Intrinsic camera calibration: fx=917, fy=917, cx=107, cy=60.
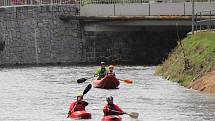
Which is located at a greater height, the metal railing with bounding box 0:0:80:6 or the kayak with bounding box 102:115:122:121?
the metal railing with bounding box 0:0:80:6

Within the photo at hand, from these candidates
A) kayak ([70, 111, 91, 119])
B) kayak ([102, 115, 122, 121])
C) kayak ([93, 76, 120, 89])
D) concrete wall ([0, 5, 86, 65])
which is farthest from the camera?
concrete wall ([0, 5, 86, 65])

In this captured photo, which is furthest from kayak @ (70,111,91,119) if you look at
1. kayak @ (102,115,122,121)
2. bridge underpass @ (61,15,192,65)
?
bridge underpass @ (61,15,192,65)

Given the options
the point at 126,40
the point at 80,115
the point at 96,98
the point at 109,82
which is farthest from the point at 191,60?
the point at 126,40

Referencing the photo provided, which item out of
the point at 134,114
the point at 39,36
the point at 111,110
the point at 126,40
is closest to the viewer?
the point at 134,114

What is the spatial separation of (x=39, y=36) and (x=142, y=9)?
350 inches

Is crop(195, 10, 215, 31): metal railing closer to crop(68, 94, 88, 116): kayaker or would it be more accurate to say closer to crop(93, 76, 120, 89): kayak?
crop(93, 76, 120, 89): kayak

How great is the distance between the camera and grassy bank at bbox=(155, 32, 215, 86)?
47875 millimetres

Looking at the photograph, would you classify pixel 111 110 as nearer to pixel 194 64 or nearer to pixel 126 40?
pixel 194 64

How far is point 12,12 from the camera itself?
74.1 m

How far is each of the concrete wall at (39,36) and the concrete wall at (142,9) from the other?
212 centimetres

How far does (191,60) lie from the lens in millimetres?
50375

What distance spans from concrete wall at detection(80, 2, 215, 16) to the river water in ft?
34.7

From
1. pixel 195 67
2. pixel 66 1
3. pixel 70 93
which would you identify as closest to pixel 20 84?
pixel 70 93

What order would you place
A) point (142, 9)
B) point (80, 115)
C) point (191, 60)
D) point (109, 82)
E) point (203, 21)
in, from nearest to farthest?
point (80, 115)
point (109, 82)
point (191, 60)
point (203, 21)
point (142, 9)
